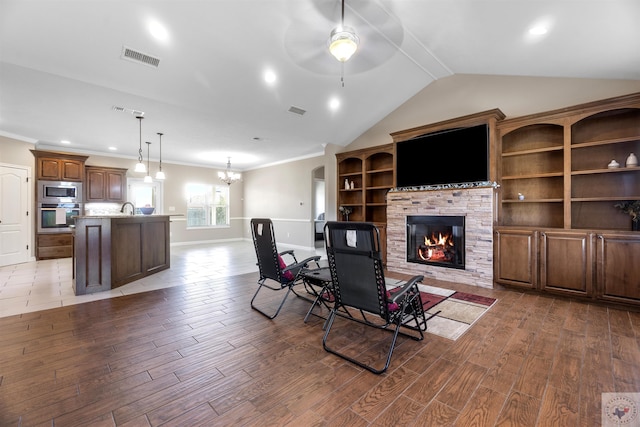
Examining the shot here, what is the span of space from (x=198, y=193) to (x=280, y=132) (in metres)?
5.26

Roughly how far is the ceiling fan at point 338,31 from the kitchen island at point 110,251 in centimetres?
374

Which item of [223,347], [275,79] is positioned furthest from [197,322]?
[275,79]

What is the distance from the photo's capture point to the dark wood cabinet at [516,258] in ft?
12.6

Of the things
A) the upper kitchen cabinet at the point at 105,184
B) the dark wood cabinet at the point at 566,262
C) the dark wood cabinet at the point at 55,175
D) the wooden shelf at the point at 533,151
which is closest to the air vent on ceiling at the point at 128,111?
the dark wood cabinet at the point at 55,175

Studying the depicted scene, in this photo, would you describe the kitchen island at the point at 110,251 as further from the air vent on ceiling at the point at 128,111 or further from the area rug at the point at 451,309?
the area rug at the point at 451,309

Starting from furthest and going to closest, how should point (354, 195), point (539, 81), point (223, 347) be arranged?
point (354, 195), point (539, 81), point (223, 347)

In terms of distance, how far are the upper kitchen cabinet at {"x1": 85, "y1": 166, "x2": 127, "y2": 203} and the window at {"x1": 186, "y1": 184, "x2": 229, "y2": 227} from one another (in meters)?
2.02

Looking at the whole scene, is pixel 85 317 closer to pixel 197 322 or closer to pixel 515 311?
pixel 197 322

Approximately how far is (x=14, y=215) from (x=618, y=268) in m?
10.7

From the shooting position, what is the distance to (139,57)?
3463mm

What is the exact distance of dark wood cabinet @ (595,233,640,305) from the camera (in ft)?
10.4

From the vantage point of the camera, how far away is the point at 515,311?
3.21 metres

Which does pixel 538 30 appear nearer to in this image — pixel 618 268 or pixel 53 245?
pixel 618 268

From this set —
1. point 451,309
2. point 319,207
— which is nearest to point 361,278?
point 451,309
